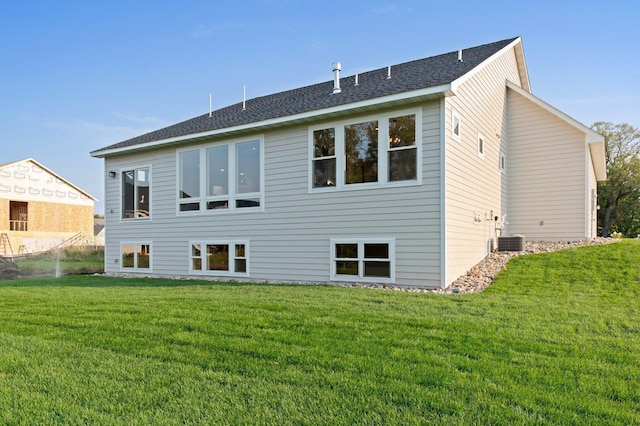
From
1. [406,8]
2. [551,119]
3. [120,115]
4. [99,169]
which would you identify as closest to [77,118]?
[120,115]

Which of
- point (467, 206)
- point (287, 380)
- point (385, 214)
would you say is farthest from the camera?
point (467, 206)

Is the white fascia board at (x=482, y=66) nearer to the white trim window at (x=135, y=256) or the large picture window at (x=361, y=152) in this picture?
the large picture window at (x=361, y=152)

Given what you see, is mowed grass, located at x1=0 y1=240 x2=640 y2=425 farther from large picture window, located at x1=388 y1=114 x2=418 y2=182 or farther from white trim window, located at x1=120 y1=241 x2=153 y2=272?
white trim window, located at x1=120 y1=241 x2=153 y2=272

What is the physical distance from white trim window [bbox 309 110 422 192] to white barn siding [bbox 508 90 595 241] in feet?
19.6

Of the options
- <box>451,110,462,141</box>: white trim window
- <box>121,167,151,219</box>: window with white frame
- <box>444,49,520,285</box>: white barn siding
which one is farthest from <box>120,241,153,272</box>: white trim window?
<box>451,110,462,141</box>: white trim window

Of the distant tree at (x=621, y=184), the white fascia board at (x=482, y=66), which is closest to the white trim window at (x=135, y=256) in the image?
the white fascia board at (x=482, y=66)

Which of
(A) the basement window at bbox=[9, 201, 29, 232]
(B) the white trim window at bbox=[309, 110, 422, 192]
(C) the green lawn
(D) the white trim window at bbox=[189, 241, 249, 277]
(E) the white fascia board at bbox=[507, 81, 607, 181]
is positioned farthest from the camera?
(A) the basement window at bbox=[9, 201, 29, 232]

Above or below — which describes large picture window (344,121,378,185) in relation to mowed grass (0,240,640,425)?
above

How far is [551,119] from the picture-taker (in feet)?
39.2

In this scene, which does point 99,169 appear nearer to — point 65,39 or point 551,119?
point 65,39

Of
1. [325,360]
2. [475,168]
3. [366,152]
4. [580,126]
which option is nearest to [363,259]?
[366,152]

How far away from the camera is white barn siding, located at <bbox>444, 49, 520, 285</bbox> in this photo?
26.7 ft

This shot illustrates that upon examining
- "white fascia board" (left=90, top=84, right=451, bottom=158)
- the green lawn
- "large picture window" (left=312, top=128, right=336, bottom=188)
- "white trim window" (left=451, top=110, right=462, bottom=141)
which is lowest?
the green lawn

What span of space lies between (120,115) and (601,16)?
67.1ft
